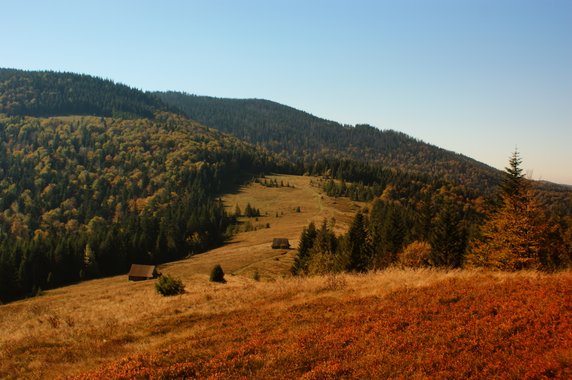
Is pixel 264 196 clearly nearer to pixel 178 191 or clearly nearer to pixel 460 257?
pixel 178 191

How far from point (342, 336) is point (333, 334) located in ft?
1.33

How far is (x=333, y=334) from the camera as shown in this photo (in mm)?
14078

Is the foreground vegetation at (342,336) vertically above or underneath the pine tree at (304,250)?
above

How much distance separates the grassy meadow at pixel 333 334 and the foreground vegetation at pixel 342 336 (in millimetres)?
45

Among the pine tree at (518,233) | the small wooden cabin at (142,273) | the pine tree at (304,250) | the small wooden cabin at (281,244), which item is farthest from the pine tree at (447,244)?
the small wooden cabin at (142,273)

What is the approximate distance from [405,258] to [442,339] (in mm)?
48224

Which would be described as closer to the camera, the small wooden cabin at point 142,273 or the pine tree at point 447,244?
Result: the pine tree at point 447,244

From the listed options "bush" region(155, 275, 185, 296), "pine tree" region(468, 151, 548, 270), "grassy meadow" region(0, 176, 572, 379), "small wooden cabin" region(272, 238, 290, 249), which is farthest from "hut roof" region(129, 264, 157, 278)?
"pine tree" region(468, 151, 548, 270)

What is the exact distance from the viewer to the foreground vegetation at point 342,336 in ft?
37.1

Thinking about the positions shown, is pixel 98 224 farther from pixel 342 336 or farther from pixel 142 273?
pixel 342 336

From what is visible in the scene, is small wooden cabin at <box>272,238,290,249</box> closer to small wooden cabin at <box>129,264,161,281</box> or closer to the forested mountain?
small wooden cabin at <box>129,264,161,281</box>

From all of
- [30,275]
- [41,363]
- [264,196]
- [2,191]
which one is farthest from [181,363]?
[2,191]

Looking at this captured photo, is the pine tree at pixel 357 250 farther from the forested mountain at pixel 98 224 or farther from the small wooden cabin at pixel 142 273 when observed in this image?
the forested mountain at pixel 98 224

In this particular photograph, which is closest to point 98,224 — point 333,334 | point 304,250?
point 304,250
